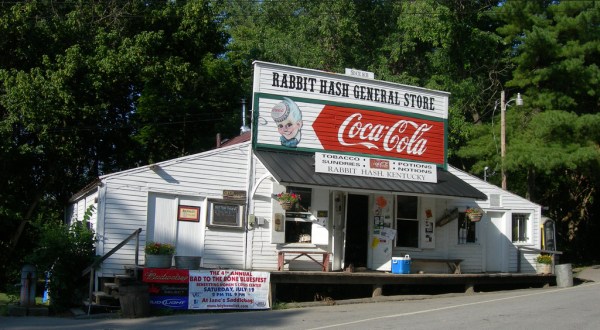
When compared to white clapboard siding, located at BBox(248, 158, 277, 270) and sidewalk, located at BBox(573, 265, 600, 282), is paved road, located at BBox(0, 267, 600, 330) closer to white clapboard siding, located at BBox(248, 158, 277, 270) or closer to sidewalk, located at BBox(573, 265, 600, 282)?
white clapboard siding, located at BBox(248, 158, 277, 270)

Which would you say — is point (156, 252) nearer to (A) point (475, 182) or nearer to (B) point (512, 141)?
(A) point (475, 182)

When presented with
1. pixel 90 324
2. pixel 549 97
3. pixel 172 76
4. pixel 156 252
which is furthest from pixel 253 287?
pixel 549 97

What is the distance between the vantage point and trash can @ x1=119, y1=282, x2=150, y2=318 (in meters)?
13.8

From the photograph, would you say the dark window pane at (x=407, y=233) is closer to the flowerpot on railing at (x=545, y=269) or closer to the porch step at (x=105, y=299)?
the flowerpot on railing at (x=545, y=269)

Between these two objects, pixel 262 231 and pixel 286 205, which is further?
pixel 262 231

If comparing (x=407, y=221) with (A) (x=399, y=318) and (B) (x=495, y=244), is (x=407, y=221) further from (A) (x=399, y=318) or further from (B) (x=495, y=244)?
(A) (x=399, y=318)

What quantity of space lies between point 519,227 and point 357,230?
20.9 feet

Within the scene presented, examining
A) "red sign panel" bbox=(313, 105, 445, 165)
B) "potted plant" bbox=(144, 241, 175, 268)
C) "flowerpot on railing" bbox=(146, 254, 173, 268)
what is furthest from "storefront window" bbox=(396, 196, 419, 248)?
"flowerpot on railing" bbox=(146, 254, 173, 268)

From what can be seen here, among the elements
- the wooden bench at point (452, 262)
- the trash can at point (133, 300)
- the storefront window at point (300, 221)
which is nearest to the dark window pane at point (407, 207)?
the wooden bench at point (452, 262)

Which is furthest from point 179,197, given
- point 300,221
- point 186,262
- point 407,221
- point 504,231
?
point 504,231

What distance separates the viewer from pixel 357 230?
18.7 metres

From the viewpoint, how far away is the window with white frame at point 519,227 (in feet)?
71.3

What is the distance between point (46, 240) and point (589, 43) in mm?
19970

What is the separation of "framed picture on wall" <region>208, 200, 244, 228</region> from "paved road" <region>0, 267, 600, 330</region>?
2.72 metres
